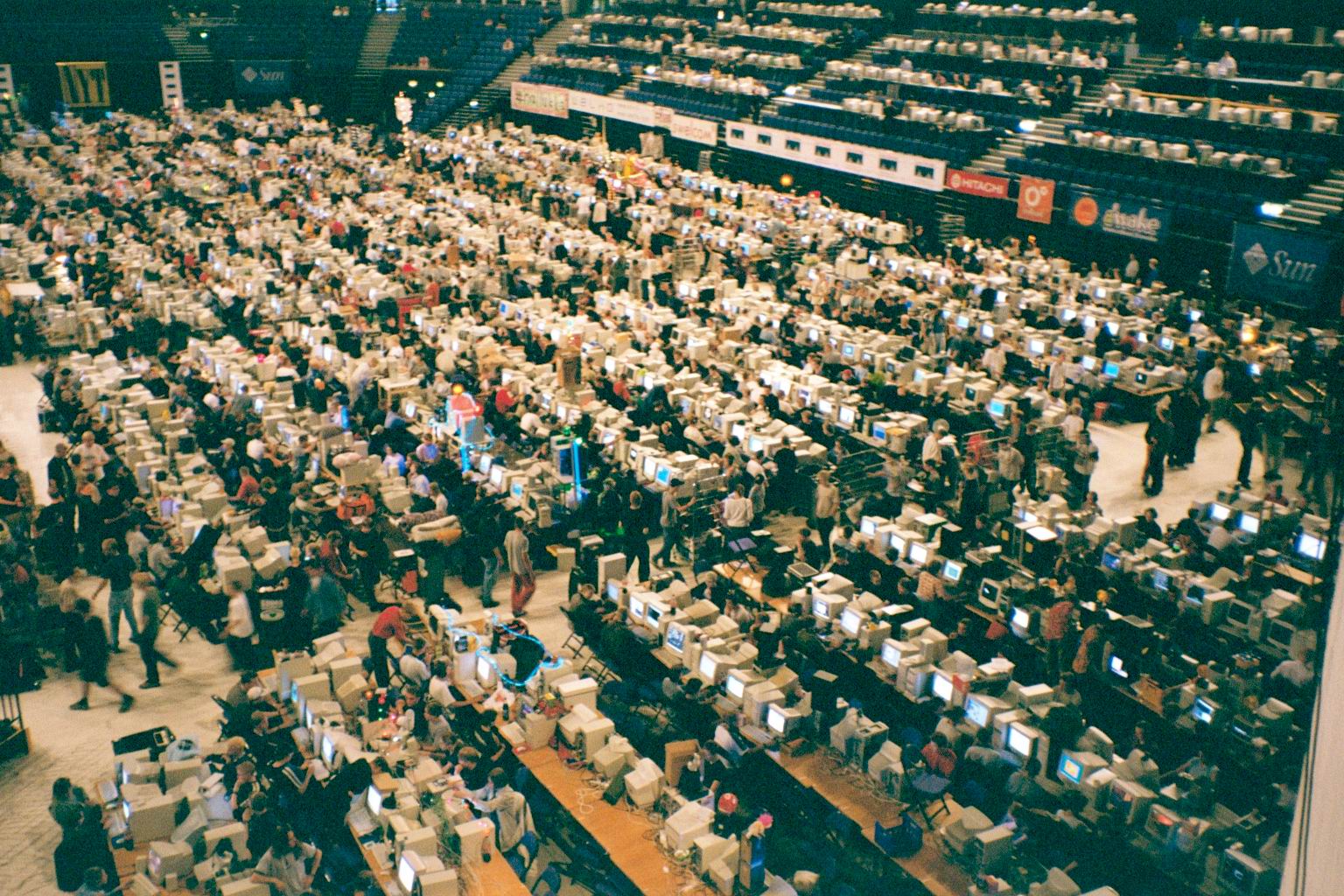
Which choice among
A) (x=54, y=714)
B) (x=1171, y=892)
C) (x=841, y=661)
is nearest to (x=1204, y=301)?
(x=841, y=661)

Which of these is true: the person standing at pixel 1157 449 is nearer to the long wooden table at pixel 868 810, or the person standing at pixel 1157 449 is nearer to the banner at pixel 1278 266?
the banner at pixel 1278 266

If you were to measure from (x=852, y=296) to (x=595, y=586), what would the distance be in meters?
12.2

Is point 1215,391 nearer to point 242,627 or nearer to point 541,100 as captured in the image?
point 242,627

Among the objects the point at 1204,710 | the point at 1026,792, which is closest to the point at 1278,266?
the point at 1204,710

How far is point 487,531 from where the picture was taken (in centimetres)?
1527

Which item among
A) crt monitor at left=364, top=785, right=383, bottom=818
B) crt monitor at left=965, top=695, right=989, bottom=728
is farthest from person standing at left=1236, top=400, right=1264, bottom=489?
crt monitor at left=364, top=785, right=383, bottom=818

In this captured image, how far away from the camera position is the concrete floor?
10.8 metres

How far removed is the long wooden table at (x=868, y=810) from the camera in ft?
31.4

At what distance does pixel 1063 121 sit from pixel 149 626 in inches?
1057

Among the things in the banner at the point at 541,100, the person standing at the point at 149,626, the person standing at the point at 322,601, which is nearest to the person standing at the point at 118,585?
the person standing at the point at 149,626

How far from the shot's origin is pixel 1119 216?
90.8 feet

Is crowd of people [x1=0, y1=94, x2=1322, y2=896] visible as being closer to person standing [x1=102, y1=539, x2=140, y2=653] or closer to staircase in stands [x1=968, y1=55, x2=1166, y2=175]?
person standing [x1=102, y1=539, x2=140, y2=653]

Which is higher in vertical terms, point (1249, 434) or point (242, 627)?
point (1249, 434)

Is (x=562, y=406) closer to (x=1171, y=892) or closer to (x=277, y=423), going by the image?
(x=277, y=423)
